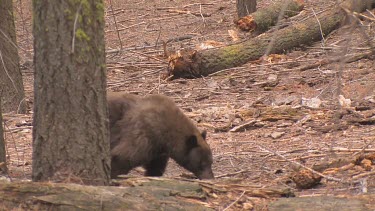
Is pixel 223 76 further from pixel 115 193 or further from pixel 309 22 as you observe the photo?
pixel 115 193

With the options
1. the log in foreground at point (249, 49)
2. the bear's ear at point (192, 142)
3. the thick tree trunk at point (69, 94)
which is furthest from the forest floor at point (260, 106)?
the bear's ear at point (192, 142)

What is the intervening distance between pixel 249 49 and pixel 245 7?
3.46 metres

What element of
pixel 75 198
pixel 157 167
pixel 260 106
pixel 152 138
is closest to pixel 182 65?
pixel 260 106

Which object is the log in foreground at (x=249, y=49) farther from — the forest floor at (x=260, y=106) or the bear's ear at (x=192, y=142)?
the bear's ear at (x=192, y=142)

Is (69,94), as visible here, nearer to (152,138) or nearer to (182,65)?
(152,138)

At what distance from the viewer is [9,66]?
11.5 metres

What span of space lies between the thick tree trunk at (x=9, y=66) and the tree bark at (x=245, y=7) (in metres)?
7.29

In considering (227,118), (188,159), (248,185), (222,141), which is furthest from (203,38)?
(248,185)

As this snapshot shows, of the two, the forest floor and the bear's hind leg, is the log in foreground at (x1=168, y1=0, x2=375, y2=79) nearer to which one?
the forest floor

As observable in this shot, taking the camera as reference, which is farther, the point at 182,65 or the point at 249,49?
the point at 249,49

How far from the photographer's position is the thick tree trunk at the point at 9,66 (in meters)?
11.3

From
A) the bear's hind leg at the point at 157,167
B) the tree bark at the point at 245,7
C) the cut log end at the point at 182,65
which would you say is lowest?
the bear's hind leg at the point at 157,167

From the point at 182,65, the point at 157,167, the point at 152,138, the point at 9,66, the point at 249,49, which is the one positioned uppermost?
the point at 249,49

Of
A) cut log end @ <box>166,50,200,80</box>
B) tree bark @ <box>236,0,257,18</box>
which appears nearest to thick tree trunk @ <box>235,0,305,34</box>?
tree bark @ <box>236,0,257,18</box>
